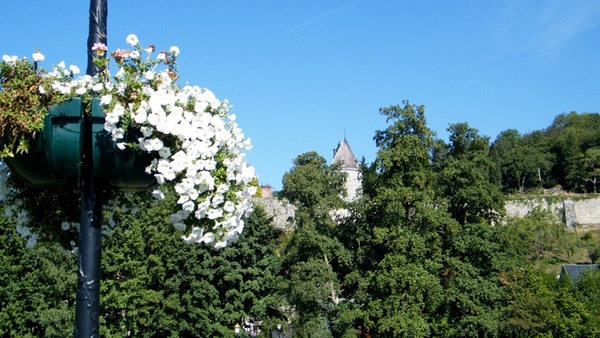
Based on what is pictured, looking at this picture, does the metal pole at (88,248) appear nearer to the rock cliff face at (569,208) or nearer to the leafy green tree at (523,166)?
the rock cliff face at (569,208)

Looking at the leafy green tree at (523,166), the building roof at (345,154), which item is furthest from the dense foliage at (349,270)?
the leafy green tree at (523,166)

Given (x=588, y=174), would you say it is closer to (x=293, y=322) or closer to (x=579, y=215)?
(x=579, y=215)

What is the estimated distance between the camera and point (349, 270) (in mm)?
25562

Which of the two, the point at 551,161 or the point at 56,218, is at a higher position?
the point at 551,161

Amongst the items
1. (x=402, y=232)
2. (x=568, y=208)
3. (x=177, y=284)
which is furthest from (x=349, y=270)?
(x=568, y=208)

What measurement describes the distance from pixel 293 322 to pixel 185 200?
2121 cm

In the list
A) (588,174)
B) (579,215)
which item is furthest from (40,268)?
(588,174)

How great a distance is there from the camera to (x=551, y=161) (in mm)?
81062

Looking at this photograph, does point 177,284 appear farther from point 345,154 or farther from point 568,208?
point 568,208

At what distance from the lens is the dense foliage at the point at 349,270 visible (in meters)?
23.2

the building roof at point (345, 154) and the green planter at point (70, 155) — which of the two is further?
the building roof at point (345, 154)

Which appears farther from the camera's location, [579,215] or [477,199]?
[579,215]

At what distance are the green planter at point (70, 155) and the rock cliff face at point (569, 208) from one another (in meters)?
56.8

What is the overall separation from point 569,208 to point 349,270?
3910 cm
